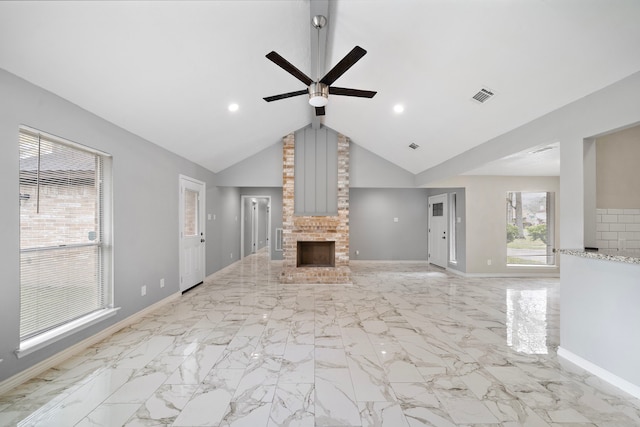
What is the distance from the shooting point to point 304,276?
5777 millimetres

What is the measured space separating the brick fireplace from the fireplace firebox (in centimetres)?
12

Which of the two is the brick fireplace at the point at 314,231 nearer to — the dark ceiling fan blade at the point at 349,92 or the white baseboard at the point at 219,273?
the white baseboard at the point at 219,273

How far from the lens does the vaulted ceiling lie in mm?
1983

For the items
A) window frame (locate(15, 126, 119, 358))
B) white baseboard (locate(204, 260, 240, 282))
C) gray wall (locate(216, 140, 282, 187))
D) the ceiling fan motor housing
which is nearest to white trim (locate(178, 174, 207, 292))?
white baseboard (locate(204, 260, 240, 282))

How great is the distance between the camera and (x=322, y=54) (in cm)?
346

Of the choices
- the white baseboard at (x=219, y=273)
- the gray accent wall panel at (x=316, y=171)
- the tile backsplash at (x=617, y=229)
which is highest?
the gray accent wall panel at (x=316, y=171)

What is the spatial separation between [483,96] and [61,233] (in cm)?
451

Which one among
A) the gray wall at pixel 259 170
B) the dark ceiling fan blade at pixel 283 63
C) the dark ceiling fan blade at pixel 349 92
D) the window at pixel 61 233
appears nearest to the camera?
the dark ceiling fan blade at pixel 283 63

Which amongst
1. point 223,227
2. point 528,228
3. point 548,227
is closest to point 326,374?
point 223,227

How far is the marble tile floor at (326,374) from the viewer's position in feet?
6.10

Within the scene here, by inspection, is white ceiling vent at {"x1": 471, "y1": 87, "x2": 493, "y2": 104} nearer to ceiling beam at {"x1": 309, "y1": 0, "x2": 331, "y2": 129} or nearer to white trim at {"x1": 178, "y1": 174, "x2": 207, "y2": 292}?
ceiling beam at {"x1": 309, "y1": 0, "x2": 331, "y2": 129}

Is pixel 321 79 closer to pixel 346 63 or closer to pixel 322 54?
pixel 346 63

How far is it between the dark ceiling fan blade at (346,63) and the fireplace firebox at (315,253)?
13.7 ft

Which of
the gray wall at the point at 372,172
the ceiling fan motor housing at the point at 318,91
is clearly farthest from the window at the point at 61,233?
the gray wall at the point at 372,172
